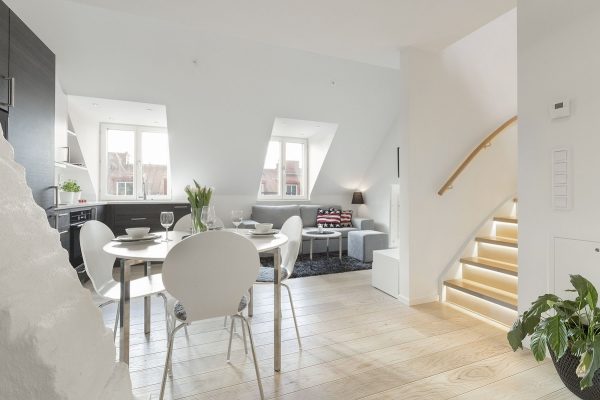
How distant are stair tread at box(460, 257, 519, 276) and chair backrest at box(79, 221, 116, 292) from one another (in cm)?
305

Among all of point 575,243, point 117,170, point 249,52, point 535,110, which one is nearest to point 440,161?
point 535,110

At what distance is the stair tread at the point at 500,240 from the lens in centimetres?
288

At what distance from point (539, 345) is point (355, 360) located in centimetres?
97

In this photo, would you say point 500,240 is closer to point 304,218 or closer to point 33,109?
point 304,218

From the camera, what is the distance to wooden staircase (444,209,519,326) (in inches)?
101

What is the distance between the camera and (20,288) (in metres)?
0.36

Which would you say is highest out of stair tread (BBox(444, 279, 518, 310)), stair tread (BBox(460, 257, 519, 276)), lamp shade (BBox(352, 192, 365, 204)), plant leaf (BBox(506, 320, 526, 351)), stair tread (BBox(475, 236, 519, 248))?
lamp shade (BBox(352, 192, 365, 204))

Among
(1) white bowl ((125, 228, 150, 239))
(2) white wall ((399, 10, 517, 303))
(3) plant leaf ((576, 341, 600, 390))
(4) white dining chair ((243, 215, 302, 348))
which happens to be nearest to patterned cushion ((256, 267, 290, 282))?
(4) white dining chair ((243, 215, 302, 348))

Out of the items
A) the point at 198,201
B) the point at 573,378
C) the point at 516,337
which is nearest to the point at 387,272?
the point at 516,337

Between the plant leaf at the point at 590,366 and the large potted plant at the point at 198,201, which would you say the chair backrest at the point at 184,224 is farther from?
the plant leaf at the point at 590,366

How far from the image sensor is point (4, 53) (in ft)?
7.25

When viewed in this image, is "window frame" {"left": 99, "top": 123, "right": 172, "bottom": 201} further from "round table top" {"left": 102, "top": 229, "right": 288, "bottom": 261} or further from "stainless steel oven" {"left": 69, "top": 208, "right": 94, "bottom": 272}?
"round table top" {"left": 102, "top": 229, "right": 288, "bottom": 261}

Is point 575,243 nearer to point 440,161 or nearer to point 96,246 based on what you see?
point 440,161

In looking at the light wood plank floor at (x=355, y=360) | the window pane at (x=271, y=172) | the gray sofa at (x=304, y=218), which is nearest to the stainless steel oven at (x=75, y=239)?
the light wood plank floor at (x=355, y=360)
